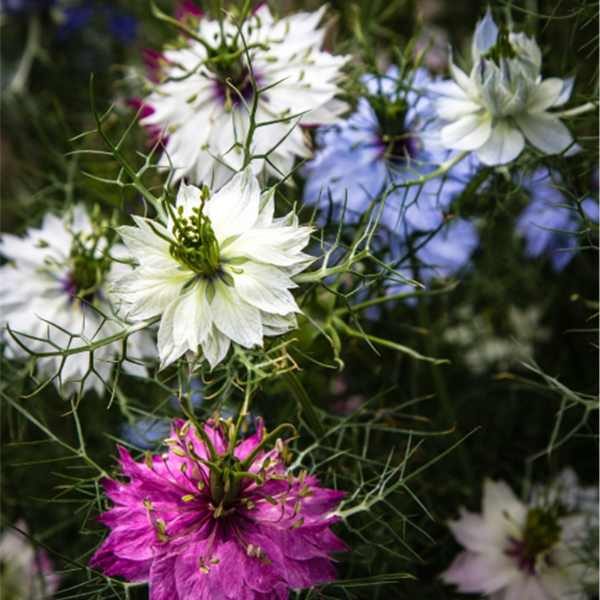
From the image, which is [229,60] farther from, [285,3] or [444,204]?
[285,3]

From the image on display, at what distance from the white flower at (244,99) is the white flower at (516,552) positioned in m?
0.30

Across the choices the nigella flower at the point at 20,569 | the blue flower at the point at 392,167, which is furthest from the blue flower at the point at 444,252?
the nigella flower at the point at 20,569

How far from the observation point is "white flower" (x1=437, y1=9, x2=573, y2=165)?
25.4 inches

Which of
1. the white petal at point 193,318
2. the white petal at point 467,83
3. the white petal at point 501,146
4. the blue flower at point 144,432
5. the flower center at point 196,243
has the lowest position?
the blue flower at point 144,432

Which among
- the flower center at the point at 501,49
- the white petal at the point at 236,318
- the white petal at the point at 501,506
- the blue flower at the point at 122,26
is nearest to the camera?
the white petal at the point at 236,318

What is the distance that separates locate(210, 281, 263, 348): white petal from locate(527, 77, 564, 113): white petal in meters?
0.25

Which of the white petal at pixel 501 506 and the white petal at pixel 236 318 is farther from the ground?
the white petal at pixel 236 318

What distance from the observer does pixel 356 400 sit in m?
0.86

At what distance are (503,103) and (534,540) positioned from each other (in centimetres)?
31

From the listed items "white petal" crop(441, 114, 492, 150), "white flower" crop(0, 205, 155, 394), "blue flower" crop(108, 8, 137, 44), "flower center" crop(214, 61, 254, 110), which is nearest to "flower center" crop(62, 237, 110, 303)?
"white flower" crop(0, 205, 155, 394)

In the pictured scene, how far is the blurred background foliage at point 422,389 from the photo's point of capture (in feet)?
2.31

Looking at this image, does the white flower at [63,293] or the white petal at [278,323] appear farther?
the white flower at [63,293]

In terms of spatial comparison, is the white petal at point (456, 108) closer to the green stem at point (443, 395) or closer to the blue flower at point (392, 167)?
the blue flower at point (392, 167)

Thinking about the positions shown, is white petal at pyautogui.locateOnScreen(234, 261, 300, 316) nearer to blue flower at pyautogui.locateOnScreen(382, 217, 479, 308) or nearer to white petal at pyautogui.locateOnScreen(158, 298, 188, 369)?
white petal at pyautogui.locateOnScreen(158, 298, 188, 369)
